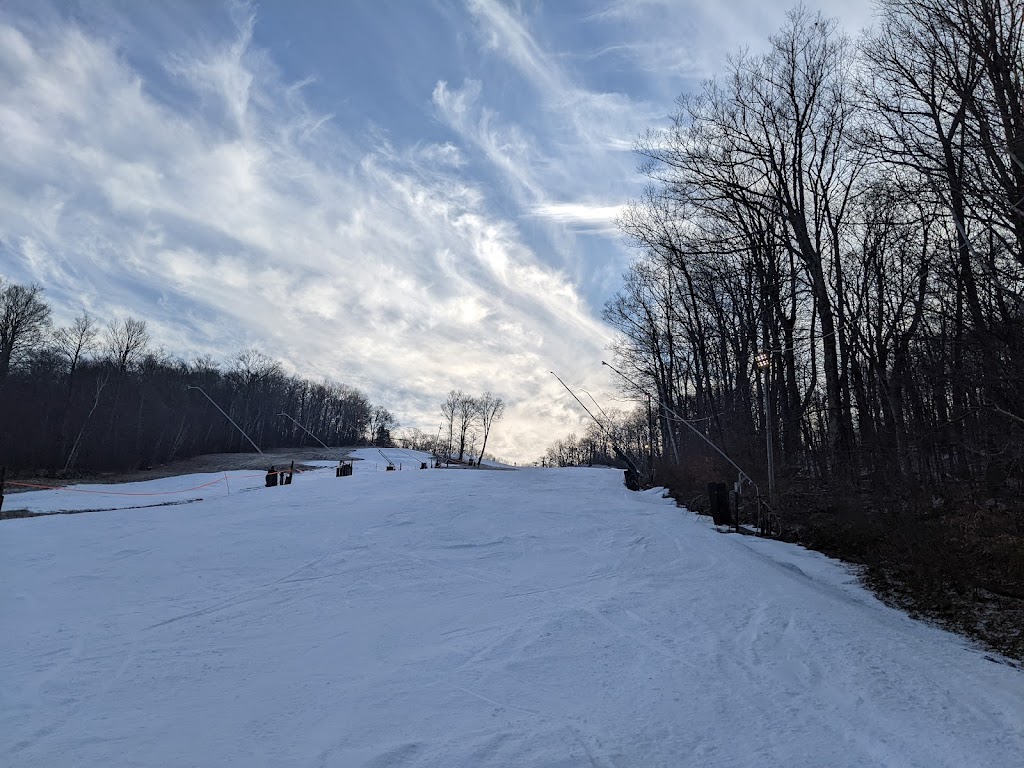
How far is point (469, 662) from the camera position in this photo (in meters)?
5.55

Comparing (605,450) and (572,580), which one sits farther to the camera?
(605,450)

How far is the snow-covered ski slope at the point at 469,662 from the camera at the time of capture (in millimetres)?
4035

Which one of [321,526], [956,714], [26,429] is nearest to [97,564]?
[321,526]

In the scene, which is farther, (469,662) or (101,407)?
(101,407)

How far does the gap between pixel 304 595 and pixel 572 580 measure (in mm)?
4110

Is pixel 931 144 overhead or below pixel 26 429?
overhead

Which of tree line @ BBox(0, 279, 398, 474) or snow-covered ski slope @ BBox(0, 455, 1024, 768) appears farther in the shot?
tree line @ BBox(0, 279, 398, 474)

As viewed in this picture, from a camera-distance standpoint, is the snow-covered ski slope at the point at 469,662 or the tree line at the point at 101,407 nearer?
the snow-covered ski slope at the point at 469,662

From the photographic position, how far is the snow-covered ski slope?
13.2 ft

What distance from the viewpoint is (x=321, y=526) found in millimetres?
12531

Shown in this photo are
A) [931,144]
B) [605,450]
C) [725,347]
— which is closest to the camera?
[931,144]

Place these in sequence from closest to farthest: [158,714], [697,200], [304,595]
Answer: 1. [158,714]
2. [304,595]
3. [697,200]

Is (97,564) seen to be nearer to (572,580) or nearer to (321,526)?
(321,526)

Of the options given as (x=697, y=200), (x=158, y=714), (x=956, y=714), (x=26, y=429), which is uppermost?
(x=697, y=200)
